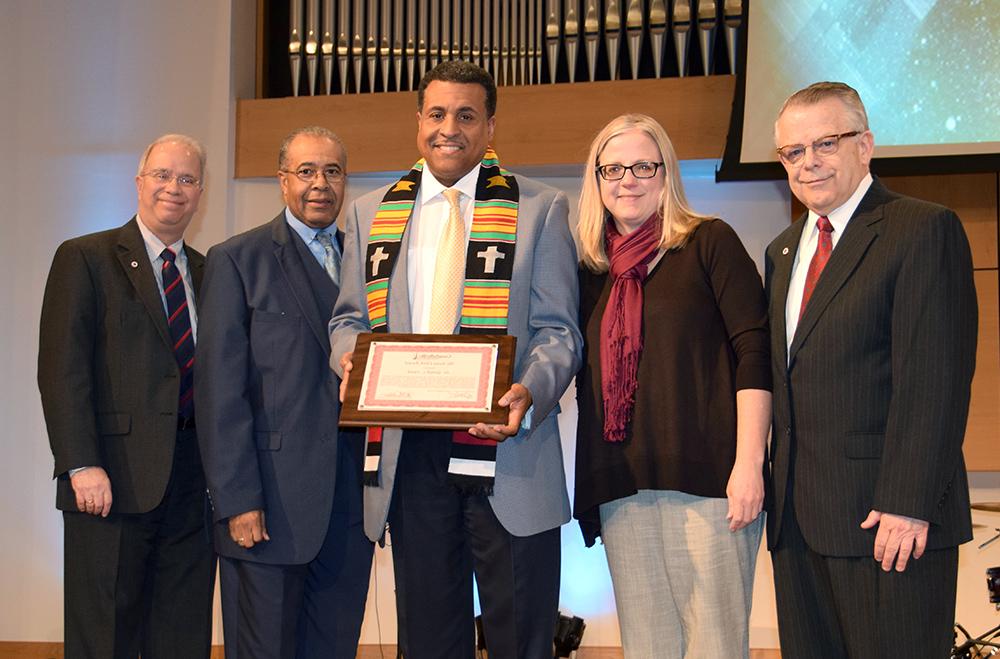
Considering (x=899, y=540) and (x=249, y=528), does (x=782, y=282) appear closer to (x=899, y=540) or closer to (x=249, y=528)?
(x=899, y=540)

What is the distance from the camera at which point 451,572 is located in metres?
2.38

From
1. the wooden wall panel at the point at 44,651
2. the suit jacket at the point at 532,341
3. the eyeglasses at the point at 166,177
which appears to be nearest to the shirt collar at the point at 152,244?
the eyeglasses at the point at 166,177

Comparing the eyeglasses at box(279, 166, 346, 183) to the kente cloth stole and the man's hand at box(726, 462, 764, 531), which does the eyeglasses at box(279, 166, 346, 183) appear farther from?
the man's hand at box(726, 462, 764, 531)

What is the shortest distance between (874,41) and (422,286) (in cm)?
297

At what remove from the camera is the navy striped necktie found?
3072mm

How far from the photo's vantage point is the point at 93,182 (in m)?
5.21

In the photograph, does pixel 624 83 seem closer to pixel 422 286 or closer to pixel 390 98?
pixel 390 98

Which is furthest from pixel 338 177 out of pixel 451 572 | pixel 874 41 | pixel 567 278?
pixel 874 41

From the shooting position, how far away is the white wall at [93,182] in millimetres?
5082

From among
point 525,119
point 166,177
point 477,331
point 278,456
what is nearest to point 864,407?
point 477,331

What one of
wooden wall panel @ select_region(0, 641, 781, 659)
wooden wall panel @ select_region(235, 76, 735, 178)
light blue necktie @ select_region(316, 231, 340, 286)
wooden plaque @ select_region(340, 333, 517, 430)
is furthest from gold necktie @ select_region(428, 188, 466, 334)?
wooden wall panel @ select_region(0, 641, 781, 659)

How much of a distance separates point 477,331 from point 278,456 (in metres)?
0.68

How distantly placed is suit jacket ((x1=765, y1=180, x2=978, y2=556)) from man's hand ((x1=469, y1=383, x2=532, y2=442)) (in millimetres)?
579

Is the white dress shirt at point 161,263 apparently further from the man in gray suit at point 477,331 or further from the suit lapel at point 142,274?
the man in gray suit at point 477,331
